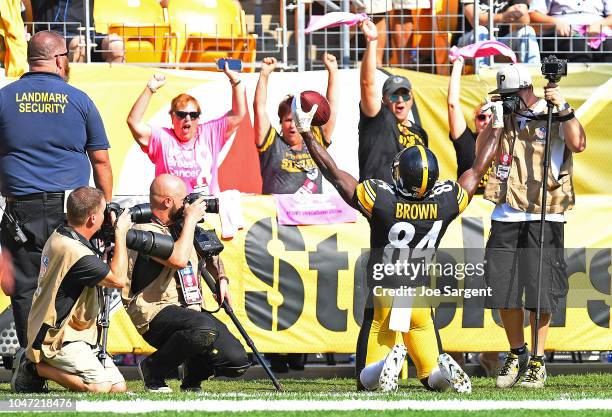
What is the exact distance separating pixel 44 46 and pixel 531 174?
3235 mm

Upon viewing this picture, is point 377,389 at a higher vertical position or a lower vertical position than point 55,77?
lower

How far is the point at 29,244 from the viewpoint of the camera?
8305mm

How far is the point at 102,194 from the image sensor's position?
25.3 ft

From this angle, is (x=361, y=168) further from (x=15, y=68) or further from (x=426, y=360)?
(x=15, y=68)

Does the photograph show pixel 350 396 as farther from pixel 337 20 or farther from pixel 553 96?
pixel 337 20

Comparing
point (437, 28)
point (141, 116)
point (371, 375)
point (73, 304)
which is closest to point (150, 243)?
point (73, 304)

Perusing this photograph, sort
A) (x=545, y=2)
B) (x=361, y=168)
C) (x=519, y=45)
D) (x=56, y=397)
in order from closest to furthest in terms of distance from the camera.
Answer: (x=56, y=397)
(x=361, y=168)
(x=519, y=45)
(x=545, y=2)

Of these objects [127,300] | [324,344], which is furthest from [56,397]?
[324,344]

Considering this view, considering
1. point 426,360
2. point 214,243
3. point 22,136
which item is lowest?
point 426,360

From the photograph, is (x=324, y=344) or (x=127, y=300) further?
(x=324, y=344)

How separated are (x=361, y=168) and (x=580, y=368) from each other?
88.1 inches

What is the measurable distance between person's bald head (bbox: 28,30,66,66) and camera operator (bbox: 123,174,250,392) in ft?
3.67

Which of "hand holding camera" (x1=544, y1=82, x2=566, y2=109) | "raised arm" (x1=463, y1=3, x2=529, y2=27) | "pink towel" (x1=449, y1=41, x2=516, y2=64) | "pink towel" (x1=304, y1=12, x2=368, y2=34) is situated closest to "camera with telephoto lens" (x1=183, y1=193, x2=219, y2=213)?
"hand holding camera" (x1=544, y1=82, x2=566, y2=109)

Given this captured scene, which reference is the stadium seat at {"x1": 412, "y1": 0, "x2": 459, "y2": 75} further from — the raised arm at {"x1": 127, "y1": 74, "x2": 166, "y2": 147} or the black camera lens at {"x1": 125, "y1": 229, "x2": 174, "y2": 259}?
the black camera lens at {"x1": 125, "y1": 229, "x2": 174, "y2": 259}
